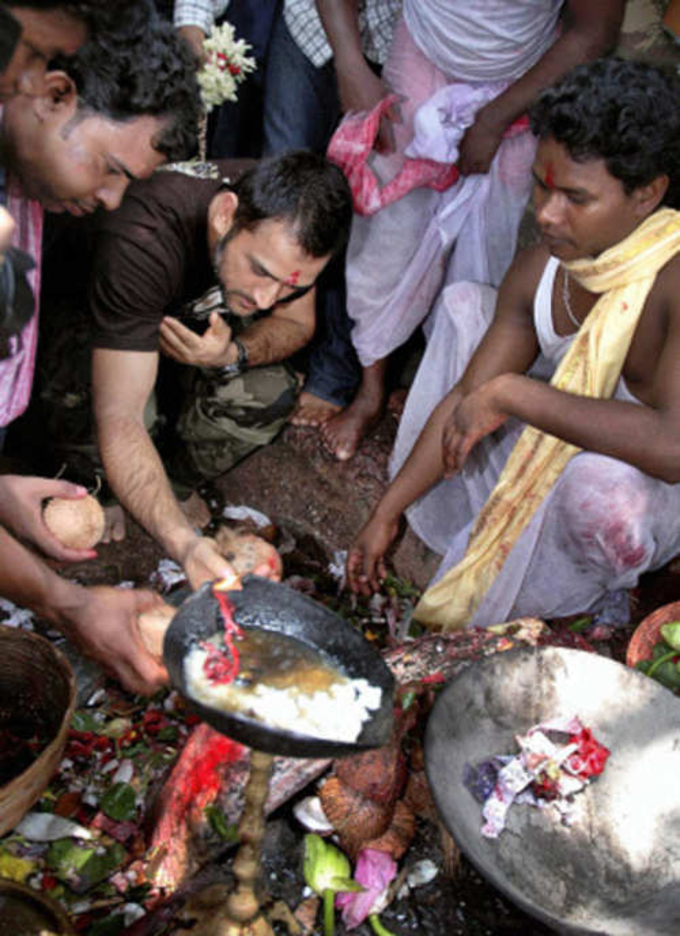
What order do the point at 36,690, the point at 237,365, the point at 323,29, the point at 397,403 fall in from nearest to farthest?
the point at 36,690 → the point at 237,365 → the point at 323,29 → the point at 397,403

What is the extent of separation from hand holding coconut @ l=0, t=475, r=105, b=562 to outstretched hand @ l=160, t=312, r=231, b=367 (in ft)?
2.46

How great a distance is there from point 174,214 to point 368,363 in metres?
1.16

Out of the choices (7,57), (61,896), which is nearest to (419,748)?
(61,896)

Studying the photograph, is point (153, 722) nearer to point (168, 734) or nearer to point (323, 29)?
point (168, 734)

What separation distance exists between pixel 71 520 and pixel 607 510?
151cm

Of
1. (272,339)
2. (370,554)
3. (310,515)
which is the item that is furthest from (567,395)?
(310,515)

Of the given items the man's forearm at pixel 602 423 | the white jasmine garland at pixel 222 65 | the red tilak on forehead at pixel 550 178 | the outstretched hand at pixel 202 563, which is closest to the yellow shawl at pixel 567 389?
the man's forearm at pixel 602 423

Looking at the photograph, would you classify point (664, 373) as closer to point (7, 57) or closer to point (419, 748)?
point (419, 748)

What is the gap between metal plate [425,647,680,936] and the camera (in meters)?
1.76

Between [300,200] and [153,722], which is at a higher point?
[300,200]

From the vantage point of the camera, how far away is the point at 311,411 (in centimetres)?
371

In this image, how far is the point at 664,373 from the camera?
2395 mm

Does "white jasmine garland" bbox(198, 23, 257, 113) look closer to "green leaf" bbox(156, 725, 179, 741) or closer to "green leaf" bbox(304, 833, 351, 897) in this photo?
"green leaf" bbox(156, 725, 179, 741)

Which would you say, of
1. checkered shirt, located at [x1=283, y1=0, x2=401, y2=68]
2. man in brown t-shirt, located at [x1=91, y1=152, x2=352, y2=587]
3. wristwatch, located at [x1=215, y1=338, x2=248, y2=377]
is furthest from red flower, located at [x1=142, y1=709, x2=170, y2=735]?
checkered shirt, located at [x1=283, y1=0, x2=401, y2=68]
